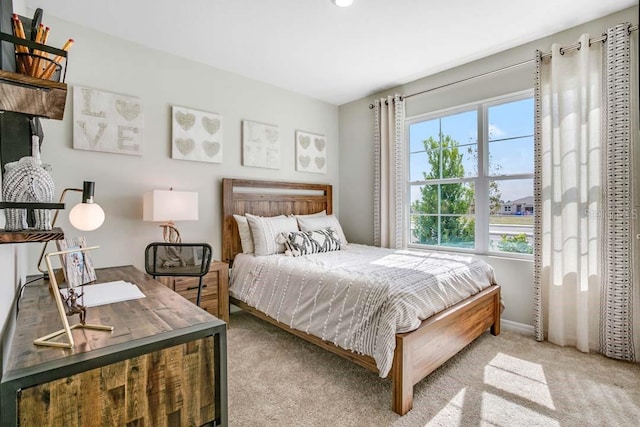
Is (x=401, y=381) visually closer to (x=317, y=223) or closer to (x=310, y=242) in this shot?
(x=310, y=242)

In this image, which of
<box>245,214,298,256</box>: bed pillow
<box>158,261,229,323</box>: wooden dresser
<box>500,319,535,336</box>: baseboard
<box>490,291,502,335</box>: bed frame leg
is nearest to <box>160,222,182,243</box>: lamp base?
<box>158,261,229,323</box>: wooden dresser

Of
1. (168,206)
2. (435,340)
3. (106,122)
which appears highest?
(106,122)

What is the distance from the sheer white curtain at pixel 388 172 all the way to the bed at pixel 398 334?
76 centimetres

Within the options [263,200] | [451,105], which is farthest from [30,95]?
[451,105]

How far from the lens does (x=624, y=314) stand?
2330 mm

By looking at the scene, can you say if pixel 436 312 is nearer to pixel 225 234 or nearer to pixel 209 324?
pixel 209 324

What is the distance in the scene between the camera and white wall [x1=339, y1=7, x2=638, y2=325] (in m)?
2.85

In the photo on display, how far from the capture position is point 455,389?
197 cm

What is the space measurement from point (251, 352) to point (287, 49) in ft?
8.77

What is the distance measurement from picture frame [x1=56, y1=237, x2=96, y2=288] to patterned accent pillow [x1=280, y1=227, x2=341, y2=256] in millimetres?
1615

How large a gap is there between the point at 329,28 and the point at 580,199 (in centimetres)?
245

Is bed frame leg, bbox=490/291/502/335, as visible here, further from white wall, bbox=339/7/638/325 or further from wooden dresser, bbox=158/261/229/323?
wooden dresser, bbox=158/261/229/323

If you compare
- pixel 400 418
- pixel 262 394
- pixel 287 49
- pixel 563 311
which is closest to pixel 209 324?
pixel 262 394

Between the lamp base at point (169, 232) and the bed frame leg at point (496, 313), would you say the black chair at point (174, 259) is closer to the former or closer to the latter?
the lamp base at point (169, 232)
